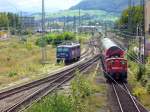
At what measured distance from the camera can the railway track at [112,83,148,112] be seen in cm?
2513

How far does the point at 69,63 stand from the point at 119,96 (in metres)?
33.2

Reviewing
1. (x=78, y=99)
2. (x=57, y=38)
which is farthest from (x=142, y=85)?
(x=57, y=38)

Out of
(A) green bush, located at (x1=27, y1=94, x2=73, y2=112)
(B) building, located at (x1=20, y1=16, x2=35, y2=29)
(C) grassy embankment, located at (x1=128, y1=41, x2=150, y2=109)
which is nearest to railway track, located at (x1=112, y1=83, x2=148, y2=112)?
(C) grassy embankment, located at (x1=128, y1=41, x2=150, y2=109)

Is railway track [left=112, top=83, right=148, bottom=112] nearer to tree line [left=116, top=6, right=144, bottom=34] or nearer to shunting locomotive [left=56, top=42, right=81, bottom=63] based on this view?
tree line [left=116, top=6, right=144, bottom=34]

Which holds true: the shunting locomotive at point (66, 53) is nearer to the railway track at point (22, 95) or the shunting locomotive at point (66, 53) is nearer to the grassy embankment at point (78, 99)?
the grassy embankment at point (78, 99)

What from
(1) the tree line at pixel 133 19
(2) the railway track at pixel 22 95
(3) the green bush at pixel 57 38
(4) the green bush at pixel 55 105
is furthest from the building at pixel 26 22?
(4) the green bush at pixel 55 105

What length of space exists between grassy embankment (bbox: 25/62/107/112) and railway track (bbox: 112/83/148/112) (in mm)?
921

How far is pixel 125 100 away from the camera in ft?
93.9

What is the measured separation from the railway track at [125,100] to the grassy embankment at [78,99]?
92 cm

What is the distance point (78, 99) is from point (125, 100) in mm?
8481

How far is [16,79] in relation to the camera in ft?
137

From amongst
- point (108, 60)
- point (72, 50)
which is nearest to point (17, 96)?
point (108, 60)

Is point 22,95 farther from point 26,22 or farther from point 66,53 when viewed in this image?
point 26,22

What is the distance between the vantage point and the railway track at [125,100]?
989 inches
